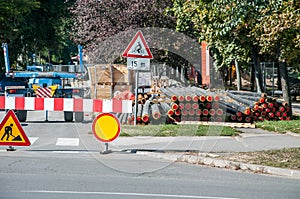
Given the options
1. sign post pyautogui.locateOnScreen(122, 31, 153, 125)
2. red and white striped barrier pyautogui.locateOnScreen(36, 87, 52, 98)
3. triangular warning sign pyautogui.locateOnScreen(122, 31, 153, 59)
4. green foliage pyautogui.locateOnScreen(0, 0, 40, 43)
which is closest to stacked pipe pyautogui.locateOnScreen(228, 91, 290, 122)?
sign post pyautogui.locateOnScreen(122, 31, 153, 125)

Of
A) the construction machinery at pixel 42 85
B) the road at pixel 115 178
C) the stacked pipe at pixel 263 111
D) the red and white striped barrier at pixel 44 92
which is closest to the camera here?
the road at pixel 115 178

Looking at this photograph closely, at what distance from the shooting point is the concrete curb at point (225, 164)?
1039 cm

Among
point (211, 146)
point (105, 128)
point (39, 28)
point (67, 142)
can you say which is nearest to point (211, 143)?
point (211, 146)

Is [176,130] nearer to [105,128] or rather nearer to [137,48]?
[137,48]

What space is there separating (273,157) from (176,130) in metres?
4.68

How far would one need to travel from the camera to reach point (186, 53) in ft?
96.7

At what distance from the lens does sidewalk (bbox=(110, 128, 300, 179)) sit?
10.9 metres

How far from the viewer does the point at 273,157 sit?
11617 millimetres

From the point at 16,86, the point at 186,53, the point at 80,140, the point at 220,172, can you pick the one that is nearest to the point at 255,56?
the point at 186,53

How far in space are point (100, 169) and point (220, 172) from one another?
2.29m

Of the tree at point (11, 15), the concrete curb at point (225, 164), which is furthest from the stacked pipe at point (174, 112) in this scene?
the tree at point (11, 15)

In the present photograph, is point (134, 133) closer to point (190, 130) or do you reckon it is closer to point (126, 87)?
point (190, 130)

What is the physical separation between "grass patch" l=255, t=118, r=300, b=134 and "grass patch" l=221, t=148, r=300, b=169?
3756 mm

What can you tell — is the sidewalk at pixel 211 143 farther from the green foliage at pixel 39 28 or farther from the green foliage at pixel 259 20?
the green foliage at pixel 39 28
